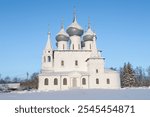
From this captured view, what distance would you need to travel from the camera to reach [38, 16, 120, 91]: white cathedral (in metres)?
48.2

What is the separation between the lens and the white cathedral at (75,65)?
4819 cm

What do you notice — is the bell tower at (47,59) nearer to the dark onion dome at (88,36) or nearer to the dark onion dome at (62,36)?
the dark onion dome at (62,36)

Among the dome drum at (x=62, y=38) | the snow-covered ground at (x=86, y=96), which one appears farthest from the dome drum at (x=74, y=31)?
the snow-covered ground at (x=86, y=96)

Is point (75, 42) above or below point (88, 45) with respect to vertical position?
above

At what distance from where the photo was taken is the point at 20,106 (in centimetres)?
1028

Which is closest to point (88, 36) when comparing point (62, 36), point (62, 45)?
point (62, 36)

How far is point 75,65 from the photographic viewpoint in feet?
172

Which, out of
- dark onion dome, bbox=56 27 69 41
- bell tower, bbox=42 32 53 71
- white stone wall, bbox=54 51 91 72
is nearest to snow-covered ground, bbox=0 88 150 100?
white stone wall, bbox=54 51 91 72

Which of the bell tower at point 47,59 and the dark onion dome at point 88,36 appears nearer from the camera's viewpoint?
the bell tower at point 47,59

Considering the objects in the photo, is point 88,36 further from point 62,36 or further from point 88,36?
point 62,36

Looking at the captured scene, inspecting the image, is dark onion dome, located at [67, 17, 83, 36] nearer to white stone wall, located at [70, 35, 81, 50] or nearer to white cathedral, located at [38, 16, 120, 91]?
white cathedral, located at [38, 16, 120, 91]

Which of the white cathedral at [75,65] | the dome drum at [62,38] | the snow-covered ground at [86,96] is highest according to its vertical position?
the dome drum at [62,38]

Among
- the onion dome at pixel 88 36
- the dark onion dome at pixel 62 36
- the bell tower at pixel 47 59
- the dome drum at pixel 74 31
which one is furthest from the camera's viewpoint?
the onion dome at pixel 88 36

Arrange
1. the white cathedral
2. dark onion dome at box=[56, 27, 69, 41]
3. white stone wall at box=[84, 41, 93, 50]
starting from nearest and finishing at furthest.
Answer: the white cathedral
dark onion dome at box=[56, 27, 69, 41]
white stone wall at box=[84, 41, 93, 50]
